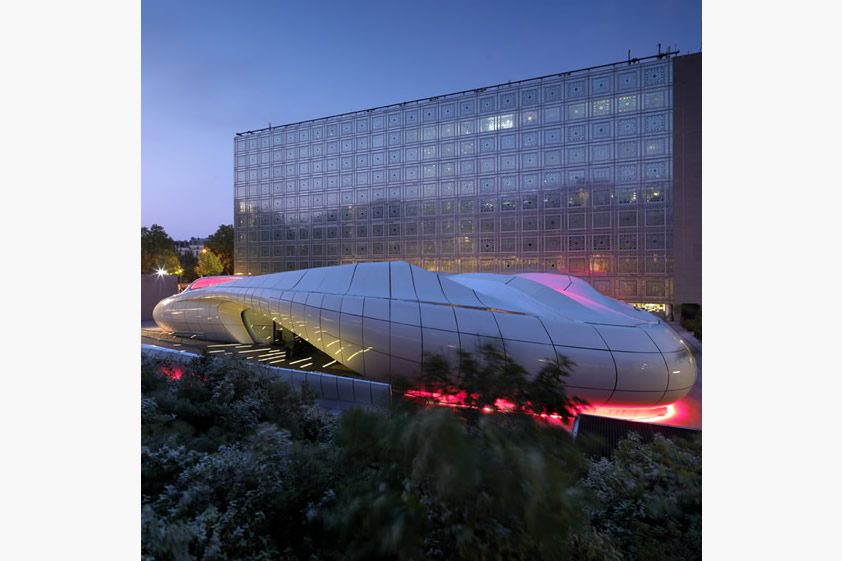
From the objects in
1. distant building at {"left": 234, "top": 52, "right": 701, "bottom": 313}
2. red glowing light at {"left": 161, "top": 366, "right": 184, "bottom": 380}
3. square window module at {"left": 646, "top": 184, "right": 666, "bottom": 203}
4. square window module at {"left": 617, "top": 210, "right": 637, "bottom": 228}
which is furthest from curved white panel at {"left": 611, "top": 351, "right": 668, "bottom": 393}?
square window module at {"left": 646, "top": 184, "right": 666, "bottom": 203}

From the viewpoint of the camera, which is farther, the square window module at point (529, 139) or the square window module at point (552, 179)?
the square window module at point (529, 139)

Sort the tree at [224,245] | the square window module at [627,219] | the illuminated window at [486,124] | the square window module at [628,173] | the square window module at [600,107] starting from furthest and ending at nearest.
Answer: the tree at [224,245]
the illuminated window at [486,124]
the square window module at [627,219]
the square window module at [600,107]
the square window module at [628,173]

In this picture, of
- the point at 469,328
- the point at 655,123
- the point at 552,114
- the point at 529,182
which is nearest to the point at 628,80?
the point at 655,123

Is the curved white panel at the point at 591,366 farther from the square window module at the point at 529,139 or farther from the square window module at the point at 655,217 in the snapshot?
the square window module at the point at 529,139

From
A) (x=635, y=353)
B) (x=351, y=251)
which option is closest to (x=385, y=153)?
(x=351, y=251)

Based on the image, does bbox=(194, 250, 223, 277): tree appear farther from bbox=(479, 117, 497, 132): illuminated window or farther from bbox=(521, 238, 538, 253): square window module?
bbox=(521, 238, 538, 253): square window module

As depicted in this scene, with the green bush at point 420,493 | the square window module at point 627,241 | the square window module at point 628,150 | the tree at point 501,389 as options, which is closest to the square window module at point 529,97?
the square window module at point 628,150

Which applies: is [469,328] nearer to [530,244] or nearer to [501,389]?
[501,389]

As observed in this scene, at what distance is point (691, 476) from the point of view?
2.15 meters

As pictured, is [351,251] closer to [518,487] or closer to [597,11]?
[597,11]

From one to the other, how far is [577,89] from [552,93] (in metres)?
1.04

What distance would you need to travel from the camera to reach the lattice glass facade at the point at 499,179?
54.5 feet

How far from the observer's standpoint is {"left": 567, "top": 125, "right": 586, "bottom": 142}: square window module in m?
17.0

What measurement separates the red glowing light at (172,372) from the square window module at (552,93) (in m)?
17.9
